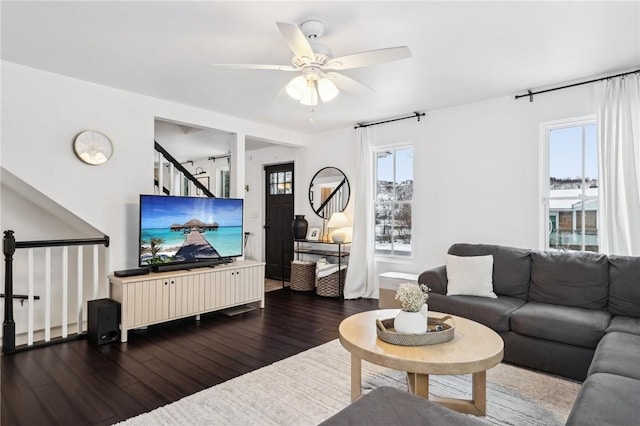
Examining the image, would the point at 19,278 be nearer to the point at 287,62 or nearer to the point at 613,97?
the point at 287,62

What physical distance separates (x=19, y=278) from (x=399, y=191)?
4869mm

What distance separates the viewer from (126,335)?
3.41 metres

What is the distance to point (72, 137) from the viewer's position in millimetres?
3461

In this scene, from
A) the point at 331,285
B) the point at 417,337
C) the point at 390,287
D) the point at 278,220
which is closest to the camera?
the point at 417,337

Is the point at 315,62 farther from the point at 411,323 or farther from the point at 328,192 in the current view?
the point at 328,192

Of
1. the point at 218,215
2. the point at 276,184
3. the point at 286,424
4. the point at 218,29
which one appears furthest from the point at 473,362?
the point at 276,184

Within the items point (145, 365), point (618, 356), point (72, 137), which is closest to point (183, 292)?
point (145, 365)

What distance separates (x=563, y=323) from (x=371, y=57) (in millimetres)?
2374

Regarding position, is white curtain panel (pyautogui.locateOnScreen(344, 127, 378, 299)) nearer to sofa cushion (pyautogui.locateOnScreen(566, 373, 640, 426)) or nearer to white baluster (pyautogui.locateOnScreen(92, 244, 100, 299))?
white baluster (pyautogui.locateOnScreen(92, 244, 100, 299))

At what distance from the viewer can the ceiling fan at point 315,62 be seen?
2.16 meters

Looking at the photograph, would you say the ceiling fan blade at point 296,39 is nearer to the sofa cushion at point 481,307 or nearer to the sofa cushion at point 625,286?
the sofa cushion at point 481,307

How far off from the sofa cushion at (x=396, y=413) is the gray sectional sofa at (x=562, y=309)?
0.97m

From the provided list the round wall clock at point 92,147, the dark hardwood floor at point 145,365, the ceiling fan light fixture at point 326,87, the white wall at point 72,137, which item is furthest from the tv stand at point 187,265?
the ceiling fan light fixture at point 326,87

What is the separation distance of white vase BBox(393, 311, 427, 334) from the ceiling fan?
5.29 feet
